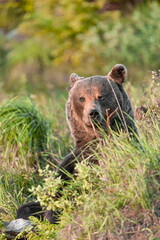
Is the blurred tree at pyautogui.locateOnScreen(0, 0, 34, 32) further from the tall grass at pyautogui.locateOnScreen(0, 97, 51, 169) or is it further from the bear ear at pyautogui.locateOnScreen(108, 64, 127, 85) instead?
the bear ear at pyautogui.locateOnScreen(108, 64, 127, 85)

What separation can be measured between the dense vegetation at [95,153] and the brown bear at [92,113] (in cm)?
18

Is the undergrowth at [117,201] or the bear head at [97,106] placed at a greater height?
the bear head at [97,106]

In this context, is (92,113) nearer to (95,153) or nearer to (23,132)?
(95,153)

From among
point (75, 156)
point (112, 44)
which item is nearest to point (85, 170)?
point (75, 156)

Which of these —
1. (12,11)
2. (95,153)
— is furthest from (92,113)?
(12,11)

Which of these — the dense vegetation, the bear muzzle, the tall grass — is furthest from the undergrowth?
the tall grass

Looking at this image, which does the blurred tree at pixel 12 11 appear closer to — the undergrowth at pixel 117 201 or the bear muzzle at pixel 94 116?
the bear muzzle at pixel 94 116

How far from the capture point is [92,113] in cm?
377

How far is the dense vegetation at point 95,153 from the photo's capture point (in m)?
3.15

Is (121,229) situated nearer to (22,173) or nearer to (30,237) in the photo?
(30,237)

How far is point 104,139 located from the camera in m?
3.94

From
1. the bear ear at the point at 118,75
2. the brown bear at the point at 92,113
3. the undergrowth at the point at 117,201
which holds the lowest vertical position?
the undergrowth at the point at 117,201

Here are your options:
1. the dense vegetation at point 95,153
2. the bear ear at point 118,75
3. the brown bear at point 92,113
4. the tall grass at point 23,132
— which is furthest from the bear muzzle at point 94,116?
the tall grass at point 23,132

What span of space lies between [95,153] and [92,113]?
0.38m
